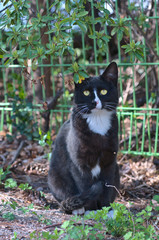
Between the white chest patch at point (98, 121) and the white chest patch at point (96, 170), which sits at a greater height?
the white chest patch at point (98, 121)

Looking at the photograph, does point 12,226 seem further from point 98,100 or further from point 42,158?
point 42,158

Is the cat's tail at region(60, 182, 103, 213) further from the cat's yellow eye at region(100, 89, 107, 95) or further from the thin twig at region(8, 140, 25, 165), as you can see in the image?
the thin twig at region(8, 140, 25, 165)

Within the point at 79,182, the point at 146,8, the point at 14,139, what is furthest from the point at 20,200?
the point at 146,8

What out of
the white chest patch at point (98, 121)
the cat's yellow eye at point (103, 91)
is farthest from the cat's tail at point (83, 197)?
the cat's yellow eye at point (103, 91)

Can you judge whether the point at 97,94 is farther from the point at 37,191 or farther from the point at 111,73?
the point at 37,191

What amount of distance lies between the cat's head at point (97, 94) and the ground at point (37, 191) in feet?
2.62

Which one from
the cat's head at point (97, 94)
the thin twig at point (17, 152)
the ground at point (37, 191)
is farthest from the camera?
the thin twig at point (17, 152)

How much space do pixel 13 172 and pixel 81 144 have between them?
5.06ft

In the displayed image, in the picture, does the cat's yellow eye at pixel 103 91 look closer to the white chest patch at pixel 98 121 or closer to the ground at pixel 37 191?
the white chest patch at pixel 98 121

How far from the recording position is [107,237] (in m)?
2.47

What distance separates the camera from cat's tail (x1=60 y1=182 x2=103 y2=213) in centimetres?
315

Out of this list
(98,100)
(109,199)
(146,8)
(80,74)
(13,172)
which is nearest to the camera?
(80,74)

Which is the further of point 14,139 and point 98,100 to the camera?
point 14,139

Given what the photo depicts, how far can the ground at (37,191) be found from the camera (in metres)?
2.69
